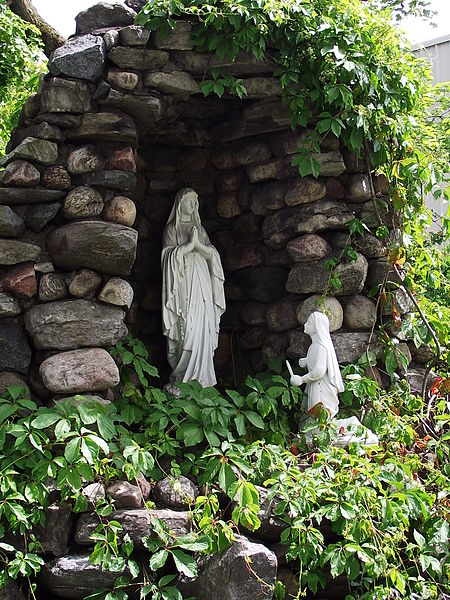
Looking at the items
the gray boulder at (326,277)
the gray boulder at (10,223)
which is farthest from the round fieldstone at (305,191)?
the gray boulder at (10,223)

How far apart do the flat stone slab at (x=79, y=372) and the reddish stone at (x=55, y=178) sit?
0.86 meters

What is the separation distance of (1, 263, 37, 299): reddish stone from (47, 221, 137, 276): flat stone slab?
152 mm

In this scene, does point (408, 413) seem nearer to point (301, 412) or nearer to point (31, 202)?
point (301, 412)

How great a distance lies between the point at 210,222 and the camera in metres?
5.01

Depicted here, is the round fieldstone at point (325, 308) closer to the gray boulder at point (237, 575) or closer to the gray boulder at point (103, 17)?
the gray boulder at point (237, 575)

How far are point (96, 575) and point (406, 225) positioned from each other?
8.68ft

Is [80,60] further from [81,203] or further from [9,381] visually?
[9,381]

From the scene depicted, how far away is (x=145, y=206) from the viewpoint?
189 inches

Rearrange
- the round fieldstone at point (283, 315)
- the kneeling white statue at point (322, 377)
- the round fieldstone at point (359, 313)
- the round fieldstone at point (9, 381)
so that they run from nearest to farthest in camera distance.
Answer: the round fieldstone at point (9, 381) → the kneeling white statue at point (322, 377) → the round fieldstone at point (359, 313) → the round fieldstone at point (283, 315)

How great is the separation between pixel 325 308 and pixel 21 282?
5.62 feet

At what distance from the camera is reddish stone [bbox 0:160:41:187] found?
3.61 m

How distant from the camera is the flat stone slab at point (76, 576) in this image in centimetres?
299

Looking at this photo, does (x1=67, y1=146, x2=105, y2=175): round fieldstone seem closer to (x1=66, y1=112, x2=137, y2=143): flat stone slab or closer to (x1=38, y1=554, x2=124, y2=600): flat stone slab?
(x1=66, y1=112, x2=137, y2=143): flat stone slab

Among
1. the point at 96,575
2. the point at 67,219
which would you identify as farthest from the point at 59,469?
the point at 67,219
